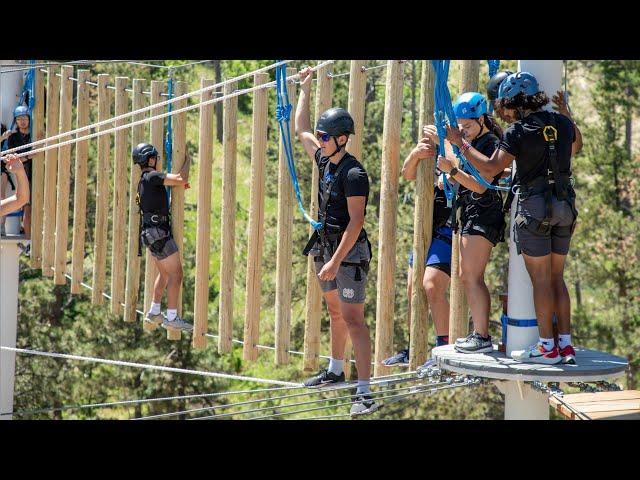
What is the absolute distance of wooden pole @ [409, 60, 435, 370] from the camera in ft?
25.8

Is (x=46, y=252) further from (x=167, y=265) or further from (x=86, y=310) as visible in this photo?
(x=86, y=310)

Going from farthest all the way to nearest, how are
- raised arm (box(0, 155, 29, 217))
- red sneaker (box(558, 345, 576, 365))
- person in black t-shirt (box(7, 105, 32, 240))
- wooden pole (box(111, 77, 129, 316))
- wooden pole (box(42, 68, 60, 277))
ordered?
wooden pole (box(42, 68, 60, 277)) → person in black t-shirt (box(7, 105, 32, 240)) → wooden pole (box(111, 77, 129, 316)) → raised arm (box(0, 155, 29, 217)) → red sneaker (box(558, 345, 576, 365))

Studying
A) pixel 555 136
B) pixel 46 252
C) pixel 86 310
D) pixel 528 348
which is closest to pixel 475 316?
pixel 528 348

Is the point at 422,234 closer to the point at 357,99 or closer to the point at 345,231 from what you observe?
the point at 345,231

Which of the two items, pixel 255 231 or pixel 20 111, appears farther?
pixel 20 111

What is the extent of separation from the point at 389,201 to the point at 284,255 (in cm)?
143

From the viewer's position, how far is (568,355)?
6543mm

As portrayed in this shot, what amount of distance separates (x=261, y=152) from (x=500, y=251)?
11842 millimetres

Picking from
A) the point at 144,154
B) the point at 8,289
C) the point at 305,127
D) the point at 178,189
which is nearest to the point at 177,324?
the point at 178,189

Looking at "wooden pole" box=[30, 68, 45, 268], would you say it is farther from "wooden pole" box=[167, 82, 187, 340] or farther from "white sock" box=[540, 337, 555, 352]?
"white sock" box=[540, 337, 555, 352]

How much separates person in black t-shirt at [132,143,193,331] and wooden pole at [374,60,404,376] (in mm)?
2182

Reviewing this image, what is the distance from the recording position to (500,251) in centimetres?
2056

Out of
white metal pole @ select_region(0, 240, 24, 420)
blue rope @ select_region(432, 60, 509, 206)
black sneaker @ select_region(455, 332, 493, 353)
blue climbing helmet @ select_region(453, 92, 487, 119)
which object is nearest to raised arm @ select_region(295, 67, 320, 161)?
blue rope @ select_region(432, 60, 509, 206)

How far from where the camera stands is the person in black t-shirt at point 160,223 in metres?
9.65
